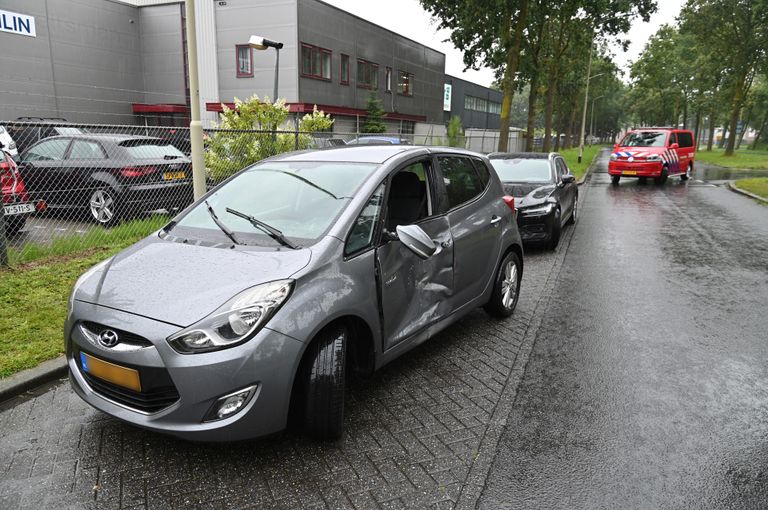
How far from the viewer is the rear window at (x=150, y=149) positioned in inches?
372

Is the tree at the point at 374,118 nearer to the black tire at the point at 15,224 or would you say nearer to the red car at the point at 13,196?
the black tire at the point at 15,224

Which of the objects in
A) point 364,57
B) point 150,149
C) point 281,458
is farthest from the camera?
point 364,57

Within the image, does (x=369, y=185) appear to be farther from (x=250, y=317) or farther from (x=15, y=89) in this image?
(x=15, y=89)

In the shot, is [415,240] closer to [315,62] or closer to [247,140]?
[247,140]

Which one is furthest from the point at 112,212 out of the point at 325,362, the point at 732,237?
the point at 732,237

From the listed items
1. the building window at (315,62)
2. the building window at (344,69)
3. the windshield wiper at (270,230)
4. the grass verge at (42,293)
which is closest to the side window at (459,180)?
the windshield wiper at (270,230)

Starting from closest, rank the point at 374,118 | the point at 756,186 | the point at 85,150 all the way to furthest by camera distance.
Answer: the point at 85,150 → the point at 756,186 → the point at 374,118

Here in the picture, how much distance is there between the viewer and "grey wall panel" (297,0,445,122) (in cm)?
2836

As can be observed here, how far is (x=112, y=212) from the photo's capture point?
9047mm

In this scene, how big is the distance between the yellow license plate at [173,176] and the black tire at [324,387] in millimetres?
7469

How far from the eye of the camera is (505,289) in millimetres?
5496

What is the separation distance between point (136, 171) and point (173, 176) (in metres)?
0.63

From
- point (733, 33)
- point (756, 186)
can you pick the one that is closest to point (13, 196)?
point (756, 186)

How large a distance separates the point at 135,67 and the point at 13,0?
662 cm
